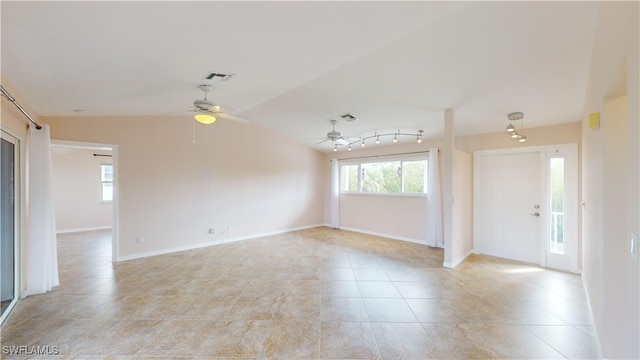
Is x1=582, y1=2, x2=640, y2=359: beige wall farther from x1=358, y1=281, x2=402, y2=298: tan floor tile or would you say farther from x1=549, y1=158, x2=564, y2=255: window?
x1=549, y1=158, x2=564, y2=255: window

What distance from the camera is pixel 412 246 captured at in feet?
18.1

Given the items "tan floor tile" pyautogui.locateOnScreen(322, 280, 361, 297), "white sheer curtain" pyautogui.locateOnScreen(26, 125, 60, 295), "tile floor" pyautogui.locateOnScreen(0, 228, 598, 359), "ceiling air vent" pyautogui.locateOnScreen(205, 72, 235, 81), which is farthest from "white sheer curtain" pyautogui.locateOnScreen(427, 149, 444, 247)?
"white sheer curtain" pyautogui.locateOnScreen(26, 125, 60, 295)

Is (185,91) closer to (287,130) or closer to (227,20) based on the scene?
(227,20)

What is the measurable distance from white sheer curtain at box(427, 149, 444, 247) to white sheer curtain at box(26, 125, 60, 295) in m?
6.36

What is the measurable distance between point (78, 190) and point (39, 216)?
5.15 metres

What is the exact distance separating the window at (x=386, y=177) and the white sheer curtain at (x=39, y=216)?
242 inches

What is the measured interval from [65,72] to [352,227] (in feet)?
21.2

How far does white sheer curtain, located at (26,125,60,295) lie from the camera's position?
3137 millimetres

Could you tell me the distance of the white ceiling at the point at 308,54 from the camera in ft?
5.78

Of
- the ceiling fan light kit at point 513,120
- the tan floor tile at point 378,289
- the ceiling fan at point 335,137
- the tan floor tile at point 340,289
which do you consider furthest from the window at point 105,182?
the ceiling fan light kit at point 513,120

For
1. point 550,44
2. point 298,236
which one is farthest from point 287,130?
point 550,44

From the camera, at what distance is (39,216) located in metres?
3.18

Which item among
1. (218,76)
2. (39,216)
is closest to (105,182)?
(39,216)

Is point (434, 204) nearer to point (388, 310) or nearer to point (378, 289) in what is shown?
point (378, 289)
